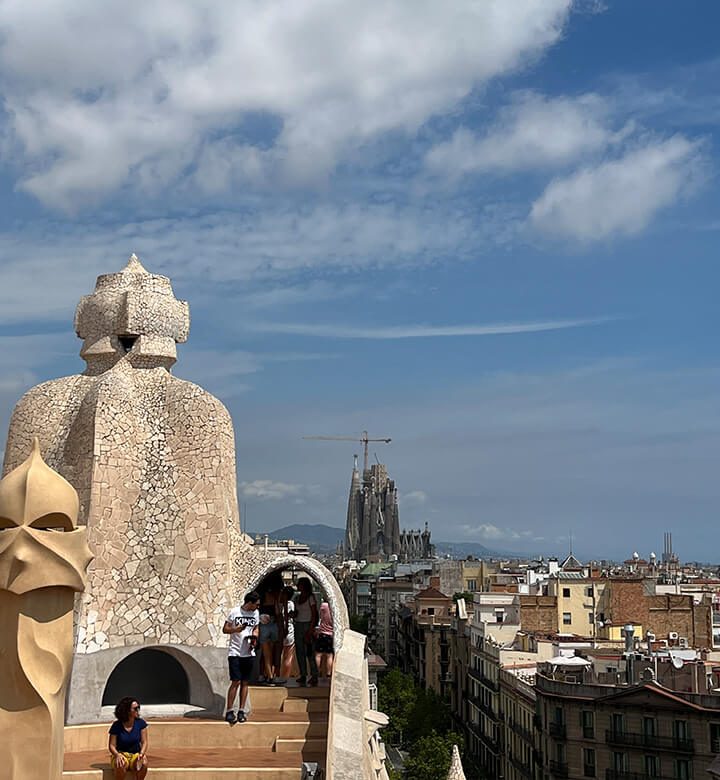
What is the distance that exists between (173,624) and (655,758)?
77.2 ft

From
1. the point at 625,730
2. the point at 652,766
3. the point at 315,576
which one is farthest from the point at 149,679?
the point at 625,730

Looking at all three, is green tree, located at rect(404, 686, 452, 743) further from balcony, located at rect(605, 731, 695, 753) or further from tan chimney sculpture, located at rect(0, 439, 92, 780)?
tan chimney sculpture, located at rect(0, 439, 92, 780)

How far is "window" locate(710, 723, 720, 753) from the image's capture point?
34.5 meters

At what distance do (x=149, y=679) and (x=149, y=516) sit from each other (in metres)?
3.29

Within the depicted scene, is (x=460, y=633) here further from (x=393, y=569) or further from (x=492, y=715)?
(x=393, y=569)

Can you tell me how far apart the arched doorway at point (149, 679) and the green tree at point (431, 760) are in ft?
Result: 97.6

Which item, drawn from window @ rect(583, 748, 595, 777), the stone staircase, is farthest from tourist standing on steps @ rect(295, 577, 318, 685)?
window @ rect(583, 748, 595, 777)

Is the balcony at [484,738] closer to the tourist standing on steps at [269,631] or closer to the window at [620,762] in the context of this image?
the window at [620,762]

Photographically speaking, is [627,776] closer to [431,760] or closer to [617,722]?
[617,722]

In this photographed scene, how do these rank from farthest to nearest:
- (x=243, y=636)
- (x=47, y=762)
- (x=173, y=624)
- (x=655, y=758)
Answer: (x=655, y=758)
(x=173, y=624)
(x=243, y=636)
(x=47, y=762)

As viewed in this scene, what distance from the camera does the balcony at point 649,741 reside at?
3528 centimetres

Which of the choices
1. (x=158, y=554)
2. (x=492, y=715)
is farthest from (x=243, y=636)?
(x=492, y=715)

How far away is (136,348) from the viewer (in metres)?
20.0

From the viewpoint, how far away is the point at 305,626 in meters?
18.5
